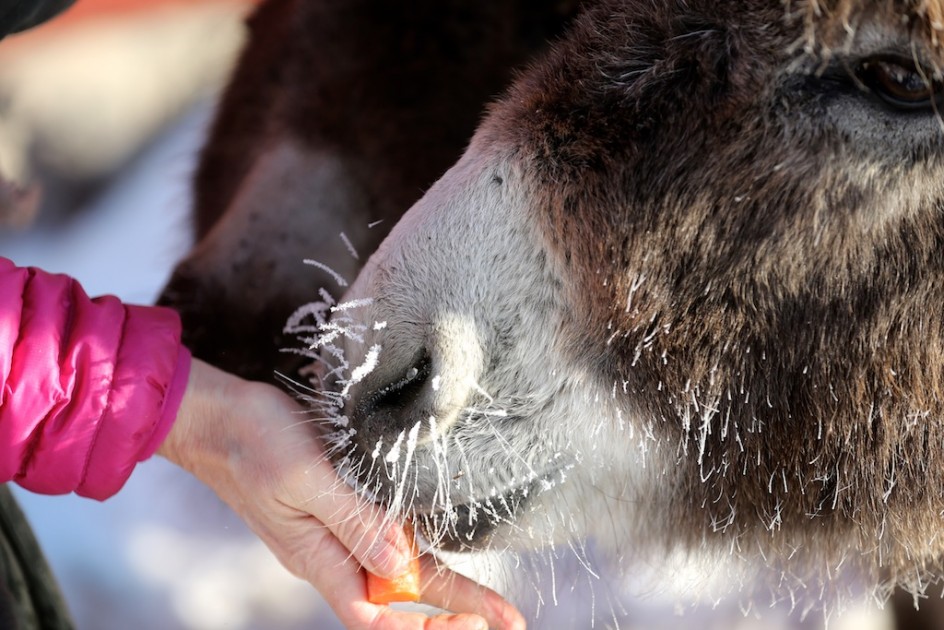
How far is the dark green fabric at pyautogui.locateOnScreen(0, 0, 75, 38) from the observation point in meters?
1.12

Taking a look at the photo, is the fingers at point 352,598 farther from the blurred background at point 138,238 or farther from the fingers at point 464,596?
the blurred background at point 138,238

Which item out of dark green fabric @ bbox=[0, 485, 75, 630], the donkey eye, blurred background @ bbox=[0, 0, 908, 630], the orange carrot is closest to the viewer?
the donkey eye

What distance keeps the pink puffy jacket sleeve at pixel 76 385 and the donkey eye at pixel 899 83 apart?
80 centimetres

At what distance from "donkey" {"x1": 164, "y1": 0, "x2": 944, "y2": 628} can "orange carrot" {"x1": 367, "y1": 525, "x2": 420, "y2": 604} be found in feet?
0.08

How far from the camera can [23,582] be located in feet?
4.52

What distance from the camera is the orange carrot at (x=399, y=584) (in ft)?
3.49

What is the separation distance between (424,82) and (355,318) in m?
0.82

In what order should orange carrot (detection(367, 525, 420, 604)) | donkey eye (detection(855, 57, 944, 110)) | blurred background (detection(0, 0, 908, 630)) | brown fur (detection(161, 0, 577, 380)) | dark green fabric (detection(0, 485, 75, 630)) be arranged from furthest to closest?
blurred background (detection(0, 0, 908, 630))
brown fur (detection(161, 0, 577, 380))
dark green fabric (detection(0, 485, 75, 630))
orange carrot (detection(367, 525, 420, 604))
donkey eye (detection(855, 57, 944, 110))

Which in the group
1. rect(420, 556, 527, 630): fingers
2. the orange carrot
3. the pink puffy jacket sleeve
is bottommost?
rect(420, 556, 527, 630): fingers

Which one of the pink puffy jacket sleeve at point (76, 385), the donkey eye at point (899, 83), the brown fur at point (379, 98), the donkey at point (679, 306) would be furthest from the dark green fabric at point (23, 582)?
the donkey eye at point (899, 83)

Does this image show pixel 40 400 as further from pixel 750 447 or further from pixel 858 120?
pixel 858 120

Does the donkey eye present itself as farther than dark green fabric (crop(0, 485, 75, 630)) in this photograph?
No

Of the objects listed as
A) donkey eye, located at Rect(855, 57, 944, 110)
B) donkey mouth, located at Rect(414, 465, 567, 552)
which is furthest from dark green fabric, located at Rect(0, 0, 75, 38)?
donkey eye, located at Rect(855, 57, 944, 110)

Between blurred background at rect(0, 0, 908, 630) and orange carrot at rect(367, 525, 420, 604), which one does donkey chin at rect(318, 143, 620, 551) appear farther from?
blurred background at rect(0, 0, 908, 630)
